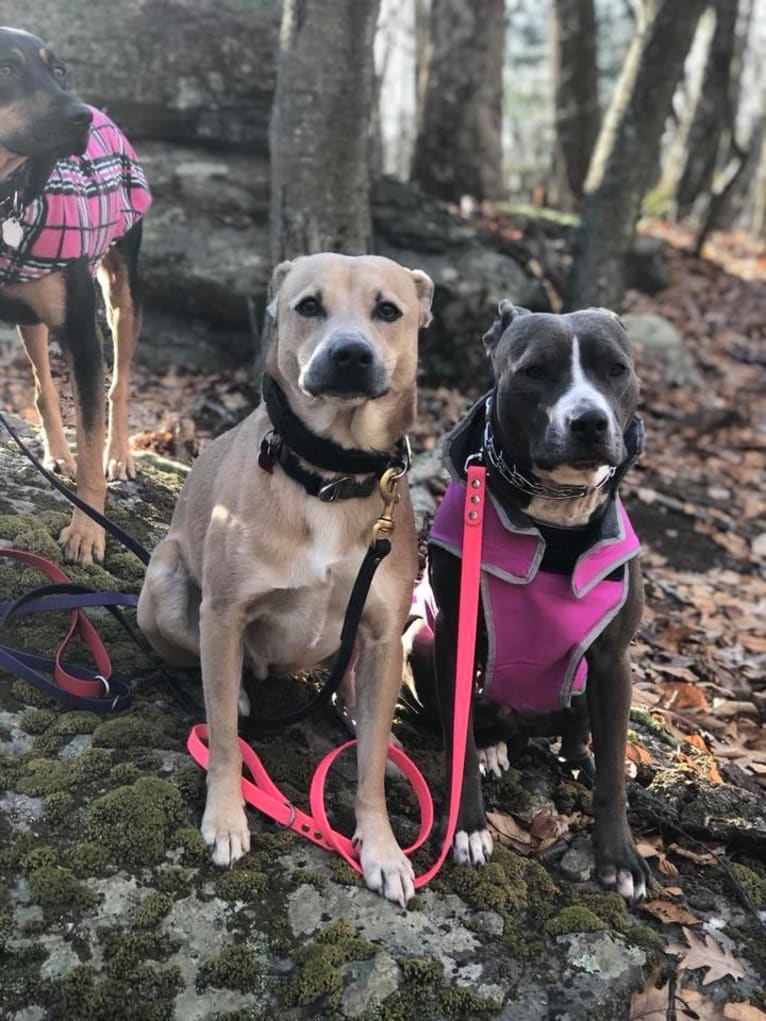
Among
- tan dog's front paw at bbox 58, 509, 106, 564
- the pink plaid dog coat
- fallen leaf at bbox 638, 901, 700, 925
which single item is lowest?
fallen leaf at bbox 638, 901, 700, 925

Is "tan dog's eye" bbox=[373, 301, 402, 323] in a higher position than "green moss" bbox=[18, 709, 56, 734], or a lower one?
higher

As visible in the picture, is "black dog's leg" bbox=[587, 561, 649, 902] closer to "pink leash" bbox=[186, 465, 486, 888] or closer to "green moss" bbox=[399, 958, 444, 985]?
"pink leash" bbox=[186, 465, 486, 888]

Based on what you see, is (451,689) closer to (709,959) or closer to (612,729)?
(612,729)

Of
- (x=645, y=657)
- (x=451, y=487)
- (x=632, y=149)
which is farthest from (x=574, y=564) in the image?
(x=632, y=149)

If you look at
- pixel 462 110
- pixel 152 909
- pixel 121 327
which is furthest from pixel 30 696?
pixel 462 110

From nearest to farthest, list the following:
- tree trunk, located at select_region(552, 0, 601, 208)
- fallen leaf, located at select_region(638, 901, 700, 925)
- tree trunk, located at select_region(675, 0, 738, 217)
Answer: fallen leaf, located at select_region(638, 901, 700, 925) < tree trunk, located at select_region(552, 0, 601, 208) < tree trunk, located at select_region(675, 0, 738, 217)

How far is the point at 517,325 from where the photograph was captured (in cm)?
330

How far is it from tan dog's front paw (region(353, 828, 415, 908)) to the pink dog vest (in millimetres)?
760

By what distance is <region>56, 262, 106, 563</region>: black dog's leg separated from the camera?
390 cm

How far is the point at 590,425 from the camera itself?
282cm

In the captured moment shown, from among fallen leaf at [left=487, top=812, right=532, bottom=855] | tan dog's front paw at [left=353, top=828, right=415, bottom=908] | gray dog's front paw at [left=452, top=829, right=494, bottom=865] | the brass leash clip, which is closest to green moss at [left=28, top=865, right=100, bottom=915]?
tan dog's front paw at [left=353, top=828, right=415, bottom=908]

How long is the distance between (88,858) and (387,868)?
830 mm

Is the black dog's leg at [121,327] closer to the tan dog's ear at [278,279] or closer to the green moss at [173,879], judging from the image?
the tan dog's ear at [278,279]

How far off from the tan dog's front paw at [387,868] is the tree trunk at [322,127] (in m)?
4.24
